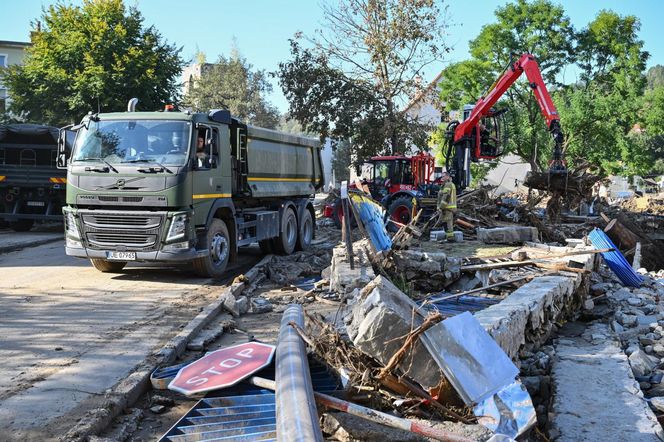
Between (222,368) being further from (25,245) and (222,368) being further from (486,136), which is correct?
(486,136)

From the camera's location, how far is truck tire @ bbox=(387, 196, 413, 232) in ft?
56.4

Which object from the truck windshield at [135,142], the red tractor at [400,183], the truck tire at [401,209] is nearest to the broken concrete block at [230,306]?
the truck windshield at [135,142]

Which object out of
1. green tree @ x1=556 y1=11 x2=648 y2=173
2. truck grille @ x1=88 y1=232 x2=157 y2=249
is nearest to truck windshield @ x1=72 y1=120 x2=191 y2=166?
truck grille @ x1=88 y1=232 x2=157 y2=249

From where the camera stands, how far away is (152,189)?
28.8 ft

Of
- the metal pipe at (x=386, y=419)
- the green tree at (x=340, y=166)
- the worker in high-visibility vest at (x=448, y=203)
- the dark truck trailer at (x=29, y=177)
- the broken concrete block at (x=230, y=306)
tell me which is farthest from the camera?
the green tree at (x=340, y=166)

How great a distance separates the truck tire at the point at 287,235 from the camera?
1284cm

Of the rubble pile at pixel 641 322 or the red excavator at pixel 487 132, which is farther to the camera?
the red excavator at pixel 487 132

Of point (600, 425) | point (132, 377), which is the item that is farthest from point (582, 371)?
point (132, 377)

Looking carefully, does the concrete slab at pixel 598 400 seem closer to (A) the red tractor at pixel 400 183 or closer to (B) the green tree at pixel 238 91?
(A) the red tractor at pixel 400 183

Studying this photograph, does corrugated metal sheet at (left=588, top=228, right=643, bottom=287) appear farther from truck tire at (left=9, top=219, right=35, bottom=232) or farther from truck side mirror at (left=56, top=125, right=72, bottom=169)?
truck tire at (left=9, top=219, right=35, bottom=232)

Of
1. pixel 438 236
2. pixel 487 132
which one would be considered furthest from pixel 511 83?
pixel 438 236

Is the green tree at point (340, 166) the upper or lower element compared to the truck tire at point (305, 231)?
upper

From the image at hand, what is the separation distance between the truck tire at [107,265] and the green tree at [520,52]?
88.2 ft

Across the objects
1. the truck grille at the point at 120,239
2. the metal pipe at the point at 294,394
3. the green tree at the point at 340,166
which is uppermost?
the green tree at the point at 340,166
